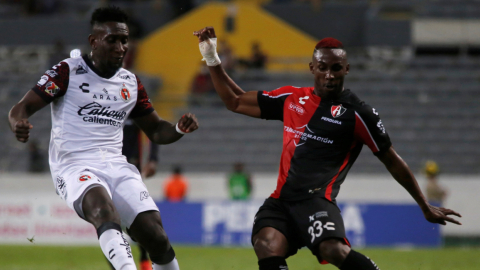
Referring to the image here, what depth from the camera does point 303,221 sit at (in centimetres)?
530

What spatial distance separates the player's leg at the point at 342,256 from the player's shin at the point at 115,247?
149 cm

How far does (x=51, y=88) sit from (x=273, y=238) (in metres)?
2.22

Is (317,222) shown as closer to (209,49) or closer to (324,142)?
(324,142)

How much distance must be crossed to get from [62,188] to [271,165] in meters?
13.5

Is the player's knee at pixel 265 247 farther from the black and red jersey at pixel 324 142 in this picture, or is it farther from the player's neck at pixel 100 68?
the player's neck at pixel 100 68

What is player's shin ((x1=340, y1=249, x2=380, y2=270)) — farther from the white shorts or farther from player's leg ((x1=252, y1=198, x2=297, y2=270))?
the white shorts

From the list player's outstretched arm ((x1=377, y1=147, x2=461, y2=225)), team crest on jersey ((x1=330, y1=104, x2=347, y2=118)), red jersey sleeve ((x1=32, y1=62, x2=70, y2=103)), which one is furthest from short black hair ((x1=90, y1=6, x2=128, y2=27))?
player's outstretched arm ((x1=377, y1=147, x2=461, y2=225))

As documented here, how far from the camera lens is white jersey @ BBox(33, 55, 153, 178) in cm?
559

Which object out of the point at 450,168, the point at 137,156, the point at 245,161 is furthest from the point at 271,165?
the point at 137,156

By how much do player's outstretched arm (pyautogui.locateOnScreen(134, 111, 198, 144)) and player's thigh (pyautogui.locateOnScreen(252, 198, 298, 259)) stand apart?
100 centimetres

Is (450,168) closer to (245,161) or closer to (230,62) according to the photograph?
(245,161)

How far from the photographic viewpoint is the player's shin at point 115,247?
16.3 feet

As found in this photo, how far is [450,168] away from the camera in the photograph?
18.3 metres

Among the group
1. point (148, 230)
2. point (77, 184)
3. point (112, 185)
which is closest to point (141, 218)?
point (148, 230)
